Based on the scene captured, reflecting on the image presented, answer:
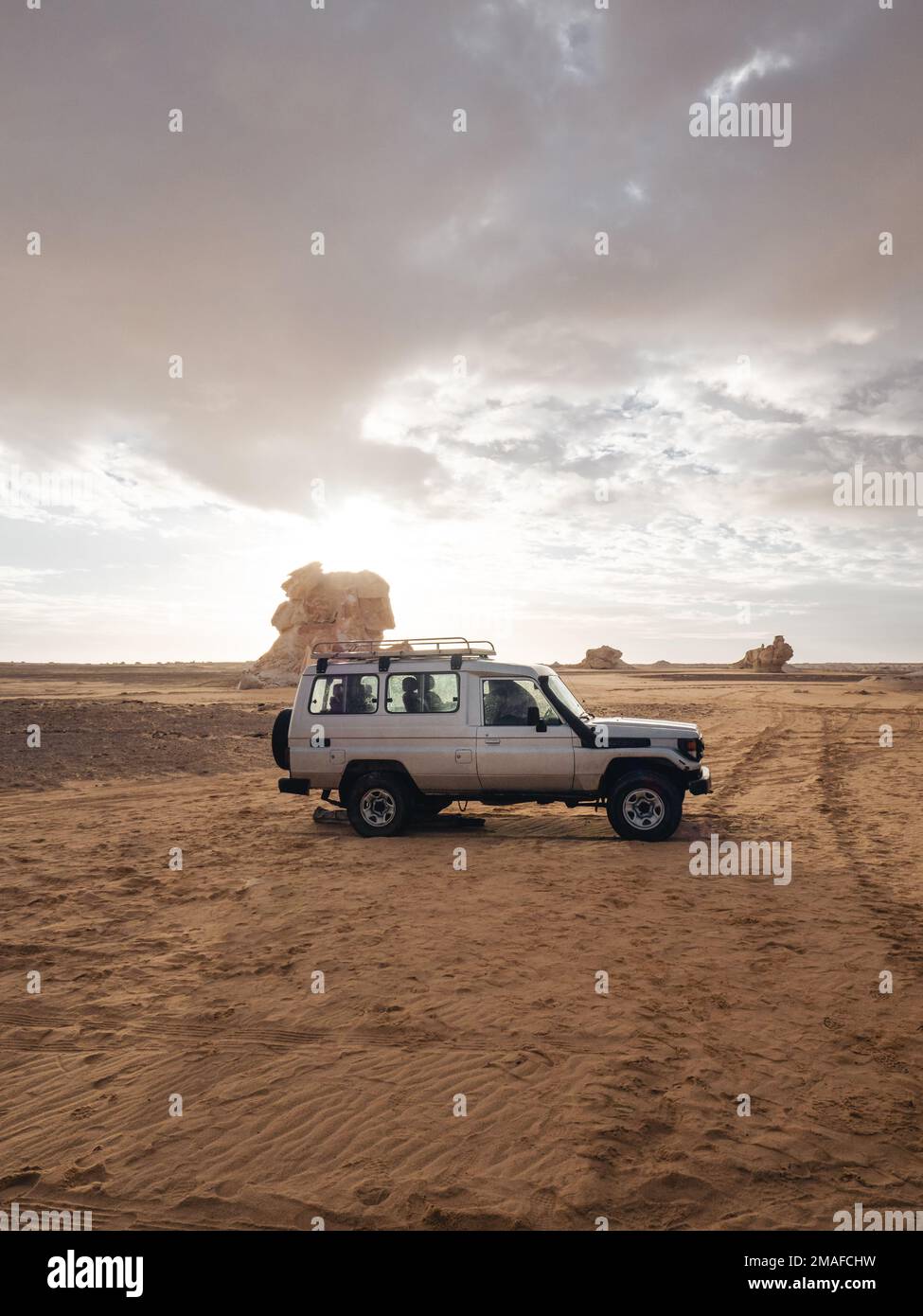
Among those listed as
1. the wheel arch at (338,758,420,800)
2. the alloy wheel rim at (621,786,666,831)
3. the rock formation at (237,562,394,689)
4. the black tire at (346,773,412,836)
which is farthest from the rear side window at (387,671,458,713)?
the rock formation at (237,562,394,689)

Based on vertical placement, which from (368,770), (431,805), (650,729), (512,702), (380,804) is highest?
(512,702)

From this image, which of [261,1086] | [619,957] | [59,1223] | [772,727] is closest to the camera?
[59,1223]

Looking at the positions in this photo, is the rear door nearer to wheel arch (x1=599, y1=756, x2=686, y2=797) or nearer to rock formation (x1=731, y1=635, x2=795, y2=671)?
wheel arch (x1=599, y1=756, x2=686, y2=797)

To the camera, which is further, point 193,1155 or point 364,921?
point 364,921

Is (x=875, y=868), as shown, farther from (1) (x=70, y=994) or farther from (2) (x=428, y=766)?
(1) (x=70, y=994)

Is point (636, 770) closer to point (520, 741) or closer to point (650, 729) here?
point (650, 729)

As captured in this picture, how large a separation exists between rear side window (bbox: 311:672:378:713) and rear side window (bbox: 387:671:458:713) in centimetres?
26

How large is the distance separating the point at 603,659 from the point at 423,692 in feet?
316

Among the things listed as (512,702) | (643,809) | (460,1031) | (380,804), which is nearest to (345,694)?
(380,804)

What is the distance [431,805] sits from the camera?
410 inches

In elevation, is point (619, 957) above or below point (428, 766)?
below
